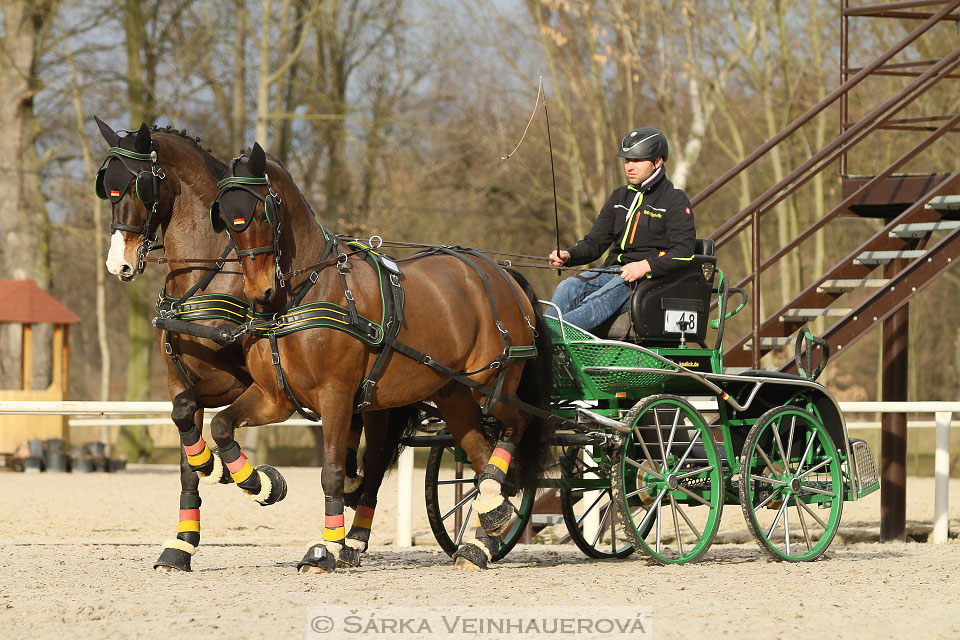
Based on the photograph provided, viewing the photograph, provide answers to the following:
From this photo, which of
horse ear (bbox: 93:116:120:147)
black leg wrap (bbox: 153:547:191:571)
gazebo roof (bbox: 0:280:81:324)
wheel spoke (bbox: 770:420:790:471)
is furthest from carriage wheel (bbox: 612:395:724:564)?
gazebo roof (bbox: 0:280:81:324)

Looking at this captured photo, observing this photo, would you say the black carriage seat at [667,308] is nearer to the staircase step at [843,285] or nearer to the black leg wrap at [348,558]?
the black leg wrap at [348,558]

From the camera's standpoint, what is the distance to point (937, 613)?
573cm

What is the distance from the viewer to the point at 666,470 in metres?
7.68

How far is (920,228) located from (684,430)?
3301 millimetres

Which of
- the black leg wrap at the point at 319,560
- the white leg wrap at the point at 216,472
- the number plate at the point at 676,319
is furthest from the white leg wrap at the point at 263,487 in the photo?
the number plate at the point at 676,319

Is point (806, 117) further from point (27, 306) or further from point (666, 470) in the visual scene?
point (27, 306)

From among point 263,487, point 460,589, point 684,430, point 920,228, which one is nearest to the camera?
point 460,589

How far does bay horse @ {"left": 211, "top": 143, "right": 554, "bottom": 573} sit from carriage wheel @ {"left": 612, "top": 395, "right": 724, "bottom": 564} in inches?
20.4

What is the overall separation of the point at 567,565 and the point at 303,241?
252 cm

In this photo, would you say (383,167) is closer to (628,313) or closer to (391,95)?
(391,95)

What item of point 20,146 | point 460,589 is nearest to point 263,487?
point 460,589

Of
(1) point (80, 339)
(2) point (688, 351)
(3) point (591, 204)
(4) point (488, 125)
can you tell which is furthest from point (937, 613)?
(1) point (80, 339)

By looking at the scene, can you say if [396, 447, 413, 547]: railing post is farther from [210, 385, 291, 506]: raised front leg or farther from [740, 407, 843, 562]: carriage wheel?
[210, 385, 291, 506]: raised front leg

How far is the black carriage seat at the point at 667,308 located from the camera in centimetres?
767
